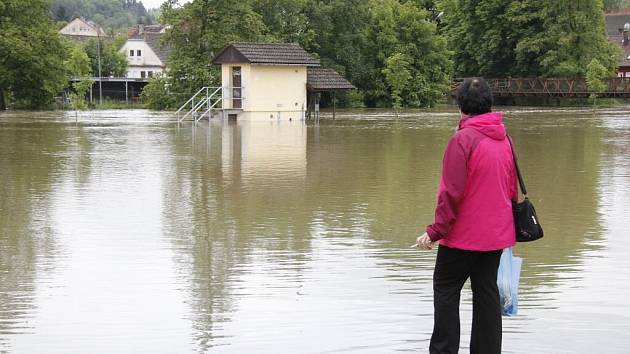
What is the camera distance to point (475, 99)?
5516 millimetres

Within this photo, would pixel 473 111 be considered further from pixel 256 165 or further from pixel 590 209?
pixel 256 165

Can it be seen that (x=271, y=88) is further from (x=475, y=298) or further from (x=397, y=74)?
(x=475, y=298)

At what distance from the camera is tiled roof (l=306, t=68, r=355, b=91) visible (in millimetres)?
50003

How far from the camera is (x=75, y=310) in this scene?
738 cm

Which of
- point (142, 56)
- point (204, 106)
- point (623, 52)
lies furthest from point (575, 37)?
point (142, 56)

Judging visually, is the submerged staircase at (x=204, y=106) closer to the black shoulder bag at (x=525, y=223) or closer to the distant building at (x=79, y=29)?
the black shoulder bag at (x=525, y=223)

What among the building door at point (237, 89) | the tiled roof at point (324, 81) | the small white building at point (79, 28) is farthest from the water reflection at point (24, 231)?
the small white building at point (79, 28)

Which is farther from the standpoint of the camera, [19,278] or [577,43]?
[577,43]

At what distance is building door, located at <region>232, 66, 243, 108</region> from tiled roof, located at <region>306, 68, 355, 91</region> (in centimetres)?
383

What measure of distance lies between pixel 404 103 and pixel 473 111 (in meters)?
68.5

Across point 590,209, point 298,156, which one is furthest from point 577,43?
point 590,209

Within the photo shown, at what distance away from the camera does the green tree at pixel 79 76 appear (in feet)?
244

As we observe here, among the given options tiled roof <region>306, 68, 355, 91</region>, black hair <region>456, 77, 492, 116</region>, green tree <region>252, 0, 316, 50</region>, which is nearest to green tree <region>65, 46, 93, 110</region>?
green tree <region>252, 0, 316, 50</region>

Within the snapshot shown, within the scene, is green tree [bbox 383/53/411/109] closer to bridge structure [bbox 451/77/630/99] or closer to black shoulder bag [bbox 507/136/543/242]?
bridge structure [bbox 451/77/630/99]
